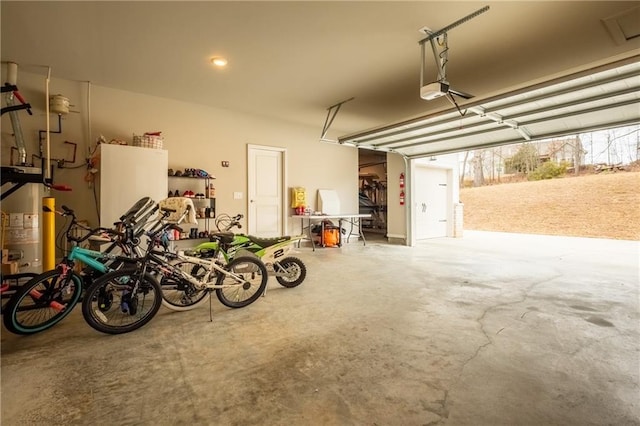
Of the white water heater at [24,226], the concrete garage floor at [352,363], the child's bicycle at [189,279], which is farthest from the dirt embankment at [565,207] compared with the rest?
the white water heater at [24,226]

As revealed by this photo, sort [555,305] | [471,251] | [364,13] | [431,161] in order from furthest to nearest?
[431,161], [471,251], [555,305], [364,13]

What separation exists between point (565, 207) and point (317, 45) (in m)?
11.7

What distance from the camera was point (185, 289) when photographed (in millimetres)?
2893

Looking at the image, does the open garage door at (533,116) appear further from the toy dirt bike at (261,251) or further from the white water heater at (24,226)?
the white water heater at (24,226)

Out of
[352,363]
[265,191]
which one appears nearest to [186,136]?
[265,191]

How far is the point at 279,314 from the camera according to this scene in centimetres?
290

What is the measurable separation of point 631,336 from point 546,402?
5.19ft

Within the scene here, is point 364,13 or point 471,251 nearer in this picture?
point 364,13

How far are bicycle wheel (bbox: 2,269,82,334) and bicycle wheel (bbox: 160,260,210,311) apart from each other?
0.70 m

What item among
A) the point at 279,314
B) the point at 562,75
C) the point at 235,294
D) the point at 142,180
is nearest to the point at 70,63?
the point at 142,180

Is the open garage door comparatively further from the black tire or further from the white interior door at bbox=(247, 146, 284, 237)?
the black tire

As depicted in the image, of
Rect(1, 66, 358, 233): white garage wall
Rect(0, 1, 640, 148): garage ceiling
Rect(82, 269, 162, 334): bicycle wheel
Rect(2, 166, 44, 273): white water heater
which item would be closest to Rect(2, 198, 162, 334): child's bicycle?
Rect(82, 269, 162, 334): bicycle wheel

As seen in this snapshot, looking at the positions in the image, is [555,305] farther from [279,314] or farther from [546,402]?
[279,314]

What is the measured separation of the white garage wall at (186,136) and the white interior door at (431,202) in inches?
82.9
